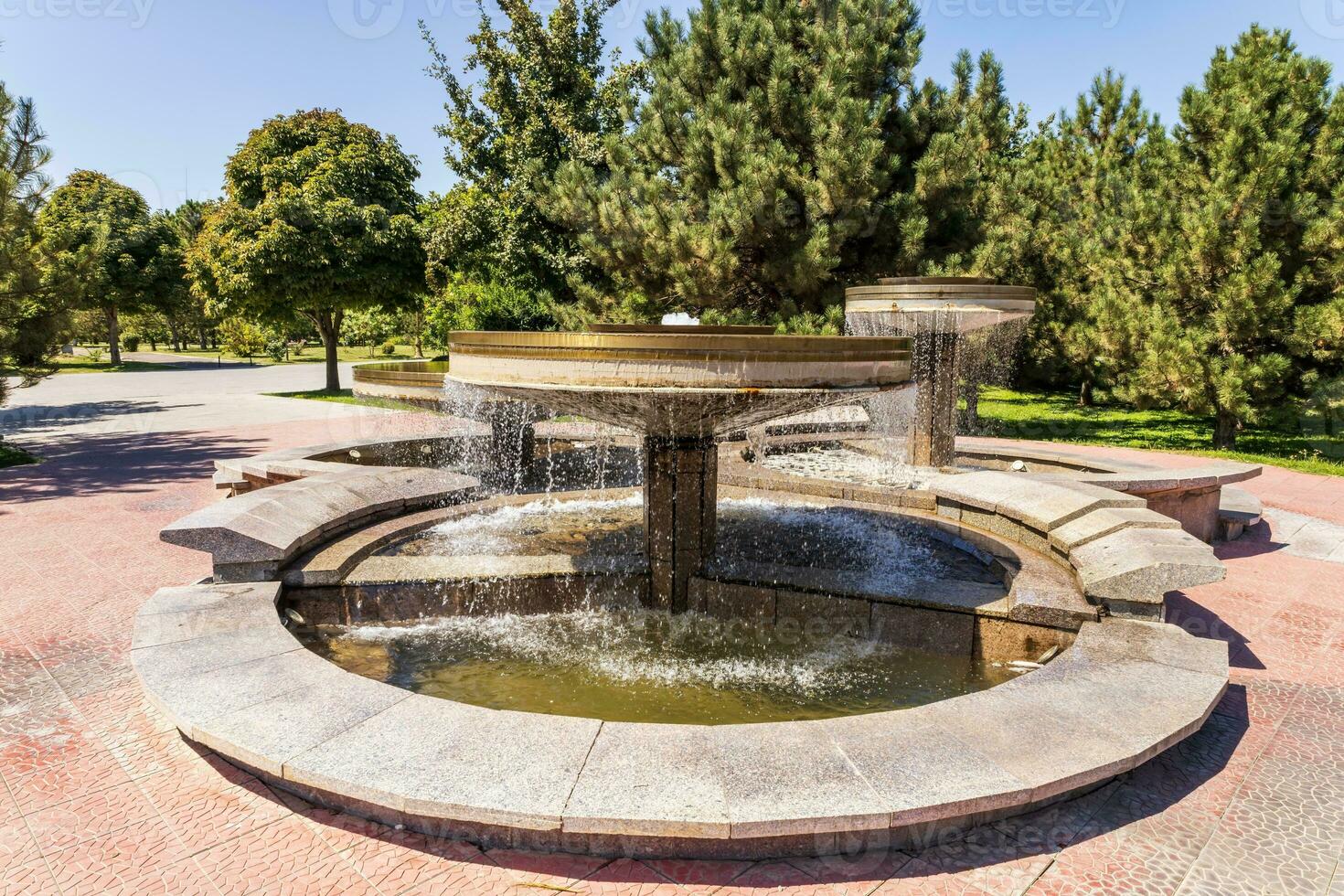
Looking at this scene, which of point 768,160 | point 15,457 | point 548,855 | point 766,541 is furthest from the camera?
point 768,160

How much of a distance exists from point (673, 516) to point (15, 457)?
41.5 feet

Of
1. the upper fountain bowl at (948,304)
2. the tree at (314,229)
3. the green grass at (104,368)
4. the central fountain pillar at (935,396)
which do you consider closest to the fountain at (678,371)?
the upper fountain bowl at (948,304)

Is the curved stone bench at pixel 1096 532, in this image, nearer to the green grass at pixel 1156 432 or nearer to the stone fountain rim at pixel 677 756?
the stone fountain rim at pixel 677 756

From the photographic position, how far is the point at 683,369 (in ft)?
12.0

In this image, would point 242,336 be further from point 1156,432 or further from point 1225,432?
point 1225,432

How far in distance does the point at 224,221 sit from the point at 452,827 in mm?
25095

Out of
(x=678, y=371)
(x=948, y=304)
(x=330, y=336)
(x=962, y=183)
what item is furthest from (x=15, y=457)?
(x=962, y=183)

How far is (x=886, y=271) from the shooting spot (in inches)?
594

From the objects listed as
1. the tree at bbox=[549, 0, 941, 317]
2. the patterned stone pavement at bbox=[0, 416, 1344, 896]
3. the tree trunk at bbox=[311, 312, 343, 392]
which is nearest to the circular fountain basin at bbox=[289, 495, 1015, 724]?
the patterned stone pavement at bbox=[0, 416, 1344, 896]

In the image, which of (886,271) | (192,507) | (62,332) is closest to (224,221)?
(62,332)

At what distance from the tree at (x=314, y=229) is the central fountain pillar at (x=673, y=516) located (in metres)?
19.6

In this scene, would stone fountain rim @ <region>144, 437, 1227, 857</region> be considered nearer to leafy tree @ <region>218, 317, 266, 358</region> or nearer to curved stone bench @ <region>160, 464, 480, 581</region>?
curved stone bench @ <region>160, 464, 480, 581</region>

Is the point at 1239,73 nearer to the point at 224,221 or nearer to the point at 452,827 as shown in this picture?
the point at 452,827

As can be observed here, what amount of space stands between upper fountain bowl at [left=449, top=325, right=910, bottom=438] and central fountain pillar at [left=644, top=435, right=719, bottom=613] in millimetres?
796
